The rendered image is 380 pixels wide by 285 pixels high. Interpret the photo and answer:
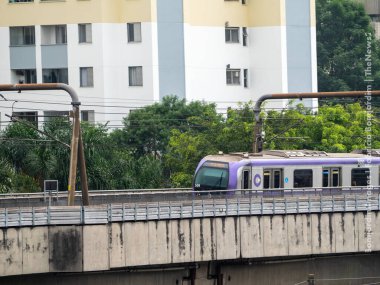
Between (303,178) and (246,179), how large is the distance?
3.20m

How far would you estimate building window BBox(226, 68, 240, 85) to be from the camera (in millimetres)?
97375

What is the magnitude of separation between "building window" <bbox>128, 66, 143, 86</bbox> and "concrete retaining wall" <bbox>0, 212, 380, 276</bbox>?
31.7m

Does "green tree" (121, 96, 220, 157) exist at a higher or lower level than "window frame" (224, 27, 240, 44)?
lower

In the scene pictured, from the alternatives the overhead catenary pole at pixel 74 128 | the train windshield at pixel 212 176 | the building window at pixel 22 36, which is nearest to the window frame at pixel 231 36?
the building window at pixel 22 36

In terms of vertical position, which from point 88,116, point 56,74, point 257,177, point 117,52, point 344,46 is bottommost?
point 257,177

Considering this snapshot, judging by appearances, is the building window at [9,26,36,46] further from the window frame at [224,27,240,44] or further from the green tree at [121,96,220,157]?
the window frame at [224,27,240,44]

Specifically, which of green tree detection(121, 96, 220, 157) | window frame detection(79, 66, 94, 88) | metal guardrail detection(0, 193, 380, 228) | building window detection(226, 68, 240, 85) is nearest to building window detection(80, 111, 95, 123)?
window frame detection(79, 66, 94, 88)

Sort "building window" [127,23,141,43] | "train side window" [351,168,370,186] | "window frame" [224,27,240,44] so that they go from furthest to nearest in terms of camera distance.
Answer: "window frame" [224,27,240,44]
"building window" [127,23,141,43]
"train side window" [351,168,370,186]

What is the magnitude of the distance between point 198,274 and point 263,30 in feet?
134

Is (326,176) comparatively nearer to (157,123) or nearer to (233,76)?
(157,123)

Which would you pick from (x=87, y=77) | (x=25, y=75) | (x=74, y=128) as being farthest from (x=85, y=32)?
(x=74, y=128)

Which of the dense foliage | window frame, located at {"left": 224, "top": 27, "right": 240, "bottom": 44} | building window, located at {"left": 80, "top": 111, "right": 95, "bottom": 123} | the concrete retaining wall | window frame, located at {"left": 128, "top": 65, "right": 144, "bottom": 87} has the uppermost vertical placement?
window frame, located at {"left": 224, "top": 27, "right": 240, "bottom": 44}

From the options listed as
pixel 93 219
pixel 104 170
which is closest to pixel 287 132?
pixel 104 170

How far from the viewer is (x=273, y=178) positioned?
6731 cm
